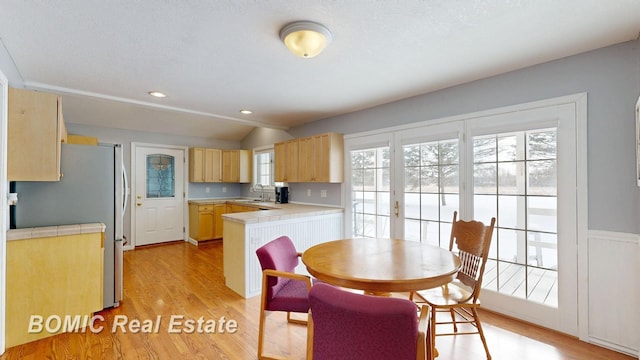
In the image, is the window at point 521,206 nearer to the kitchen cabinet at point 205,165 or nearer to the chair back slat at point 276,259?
the chair back slat at point 276,259

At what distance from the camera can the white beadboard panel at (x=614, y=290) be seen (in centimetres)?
205

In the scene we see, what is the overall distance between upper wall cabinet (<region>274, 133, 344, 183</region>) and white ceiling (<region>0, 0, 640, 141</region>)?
0.88 m

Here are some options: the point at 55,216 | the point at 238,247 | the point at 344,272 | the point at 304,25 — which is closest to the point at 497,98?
the point at 304,25

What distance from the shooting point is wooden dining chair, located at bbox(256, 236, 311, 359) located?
6.14 ft

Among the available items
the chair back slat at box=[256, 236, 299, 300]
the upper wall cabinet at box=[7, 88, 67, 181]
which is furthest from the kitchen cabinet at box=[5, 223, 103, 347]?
the chair back slat at box=[256, 236, 299, 300]

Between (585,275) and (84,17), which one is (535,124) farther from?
(84,17)

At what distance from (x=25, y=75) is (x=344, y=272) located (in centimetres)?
344

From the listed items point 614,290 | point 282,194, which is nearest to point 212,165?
point 282,194

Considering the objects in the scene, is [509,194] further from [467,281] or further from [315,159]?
[315,159]

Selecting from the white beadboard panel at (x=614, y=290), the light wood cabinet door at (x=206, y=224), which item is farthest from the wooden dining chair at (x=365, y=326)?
the light wood cabinet door at (x=206, y=224)

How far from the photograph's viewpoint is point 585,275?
226 cm

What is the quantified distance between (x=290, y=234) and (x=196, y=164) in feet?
11.0

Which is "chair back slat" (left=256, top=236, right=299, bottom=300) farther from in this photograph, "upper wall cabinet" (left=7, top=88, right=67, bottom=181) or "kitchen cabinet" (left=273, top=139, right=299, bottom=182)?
"kitchen cabinet" (left=273, top=139, right=299, bottom=182)

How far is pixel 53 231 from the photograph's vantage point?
2328mm
